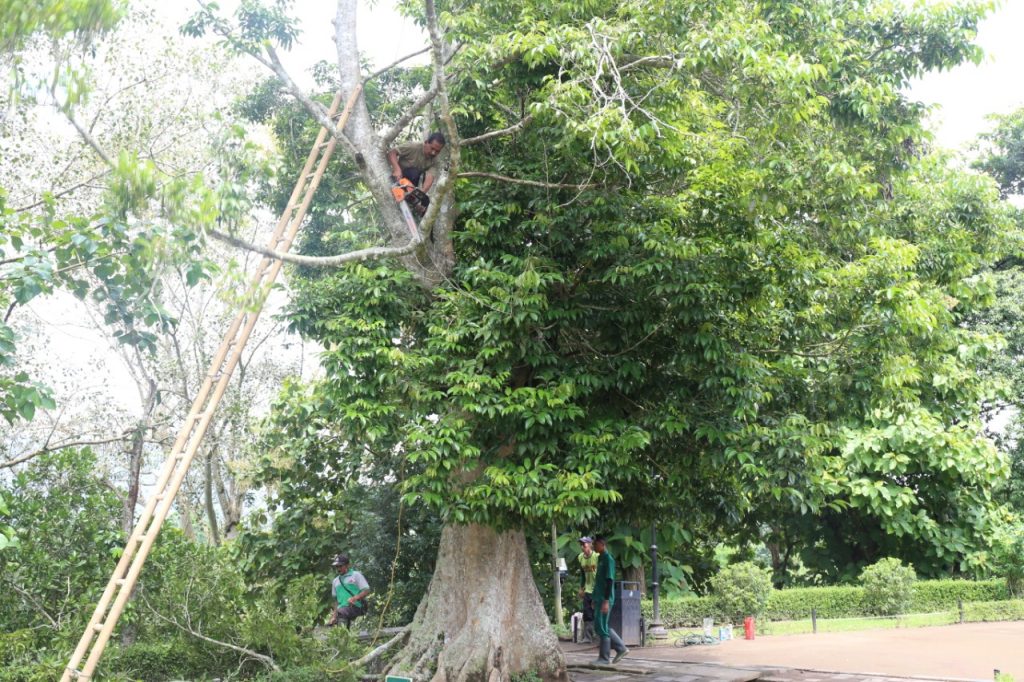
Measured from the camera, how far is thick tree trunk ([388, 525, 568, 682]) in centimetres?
877

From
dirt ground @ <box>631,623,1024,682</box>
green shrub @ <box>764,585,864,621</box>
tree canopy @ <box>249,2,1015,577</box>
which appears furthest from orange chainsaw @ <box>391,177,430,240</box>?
green shrub @ <box>764,585,864,621</box>

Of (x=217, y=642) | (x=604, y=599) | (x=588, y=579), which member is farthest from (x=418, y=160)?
(x=588, y=579)

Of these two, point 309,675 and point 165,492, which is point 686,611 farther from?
point 165,492

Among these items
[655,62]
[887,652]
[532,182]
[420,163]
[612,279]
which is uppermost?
[655,62]

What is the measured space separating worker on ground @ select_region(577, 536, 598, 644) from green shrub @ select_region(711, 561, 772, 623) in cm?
327

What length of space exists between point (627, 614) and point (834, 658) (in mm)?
2850

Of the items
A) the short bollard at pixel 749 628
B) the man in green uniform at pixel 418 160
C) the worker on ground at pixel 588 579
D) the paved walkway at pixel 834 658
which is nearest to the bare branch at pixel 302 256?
the man in green uniform at pixel 418 160

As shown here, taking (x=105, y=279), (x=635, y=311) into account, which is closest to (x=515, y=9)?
(x=635, y=311)

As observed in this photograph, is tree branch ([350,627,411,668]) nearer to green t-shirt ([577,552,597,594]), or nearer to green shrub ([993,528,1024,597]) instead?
green t-shirt ([577,552,597,594])

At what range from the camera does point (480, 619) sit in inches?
352

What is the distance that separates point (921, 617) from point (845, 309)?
32.4 ft

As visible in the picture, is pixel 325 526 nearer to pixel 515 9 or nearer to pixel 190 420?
pixel 190 420

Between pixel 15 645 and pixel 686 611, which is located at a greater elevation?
pixel 15 645

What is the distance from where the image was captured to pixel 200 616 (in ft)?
27.2
